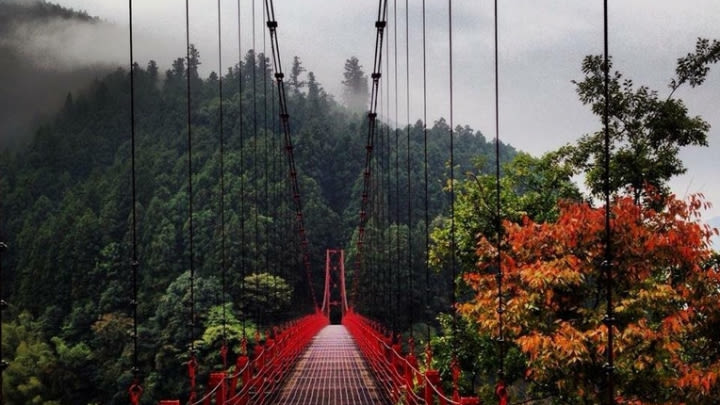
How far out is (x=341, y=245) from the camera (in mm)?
62000

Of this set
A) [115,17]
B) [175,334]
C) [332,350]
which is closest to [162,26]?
[115,17]

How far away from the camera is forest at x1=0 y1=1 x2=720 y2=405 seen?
810 centimetres

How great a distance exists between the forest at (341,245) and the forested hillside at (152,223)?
17 cm

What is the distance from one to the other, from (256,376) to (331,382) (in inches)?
111

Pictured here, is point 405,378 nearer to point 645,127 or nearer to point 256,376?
point 256,376

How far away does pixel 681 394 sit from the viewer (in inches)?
325

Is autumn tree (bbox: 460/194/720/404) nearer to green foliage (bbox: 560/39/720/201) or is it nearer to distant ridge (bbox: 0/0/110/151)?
green foliage (bbox: 560/39/720/201)

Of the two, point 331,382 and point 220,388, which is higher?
point 220,388

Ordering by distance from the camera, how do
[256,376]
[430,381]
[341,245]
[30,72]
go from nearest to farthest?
[430,381] < [256,376] < [341,245] < [30,72]

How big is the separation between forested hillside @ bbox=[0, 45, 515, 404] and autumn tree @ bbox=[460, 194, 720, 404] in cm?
704

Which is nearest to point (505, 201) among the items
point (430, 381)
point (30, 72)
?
point (430, 381)

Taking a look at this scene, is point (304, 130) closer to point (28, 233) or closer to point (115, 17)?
point (28, 233)

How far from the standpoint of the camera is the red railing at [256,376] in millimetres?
5902

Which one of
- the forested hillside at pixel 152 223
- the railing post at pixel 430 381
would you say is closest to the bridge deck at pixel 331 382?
the railing post at pixel 430 381
